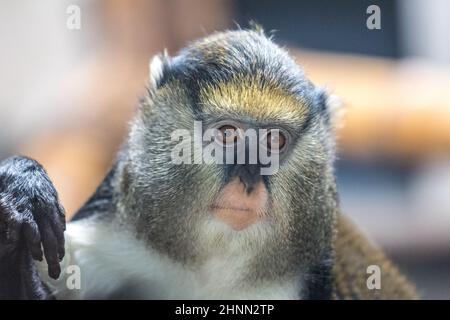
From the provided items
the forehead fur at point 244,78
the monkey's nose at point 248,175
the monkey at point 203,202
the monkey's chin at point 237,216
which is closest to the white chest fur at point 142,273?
the monkey at point 203,202

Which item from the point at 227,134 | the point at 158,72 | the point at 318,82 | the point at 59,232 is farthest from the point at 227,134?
the point at 318,82

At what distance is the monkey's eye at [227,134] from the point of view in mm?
1521

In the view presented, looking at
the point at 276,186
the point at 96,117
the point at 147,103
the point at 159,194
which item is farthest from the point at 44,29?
the point at 276,186

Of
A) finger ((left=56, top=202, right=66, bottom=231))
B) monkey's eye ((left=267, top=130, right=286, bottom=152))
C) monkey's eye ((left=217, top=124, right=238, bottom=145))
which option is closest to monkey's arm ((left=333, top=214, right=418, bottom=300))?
monkey's eye ((left=267, top=130, right=286, bottom=152))

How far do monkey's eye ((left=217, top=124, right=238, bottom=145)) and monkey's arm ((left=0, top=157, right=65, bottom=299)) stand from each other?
1.20ft

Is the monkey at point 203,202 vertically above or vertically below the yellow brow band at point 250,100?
below

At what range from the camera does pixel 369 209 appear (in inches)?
101

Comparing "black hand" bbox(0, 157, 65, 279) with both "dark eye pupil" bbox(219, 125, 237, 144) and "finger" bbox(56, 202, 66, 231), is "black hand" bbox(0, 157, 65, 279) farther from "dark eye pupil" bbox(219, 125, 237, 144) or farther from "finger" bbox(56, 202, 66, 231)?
"dark eye pupil" bbox(219, 125, 237, 144)

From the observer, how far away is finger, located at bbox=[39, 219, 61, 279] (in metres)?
1.50

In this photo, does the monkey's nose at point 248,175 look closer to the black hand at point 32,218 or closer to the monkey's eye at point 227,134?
the monkey's eye at point 227,134

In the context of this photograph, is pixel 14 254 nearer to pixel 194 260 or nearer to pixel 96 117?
pixel 194 260

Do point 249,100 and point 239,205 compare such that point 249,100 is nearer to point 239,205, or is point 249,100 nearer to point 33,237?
point 239,205

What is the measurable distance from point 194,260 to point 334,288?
43 cm

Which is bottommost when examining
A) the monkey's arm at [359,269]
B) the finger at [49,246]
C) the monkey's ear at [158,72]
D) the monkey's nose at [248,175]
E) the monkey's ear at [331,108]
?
the monkey's arm at [359,269]
